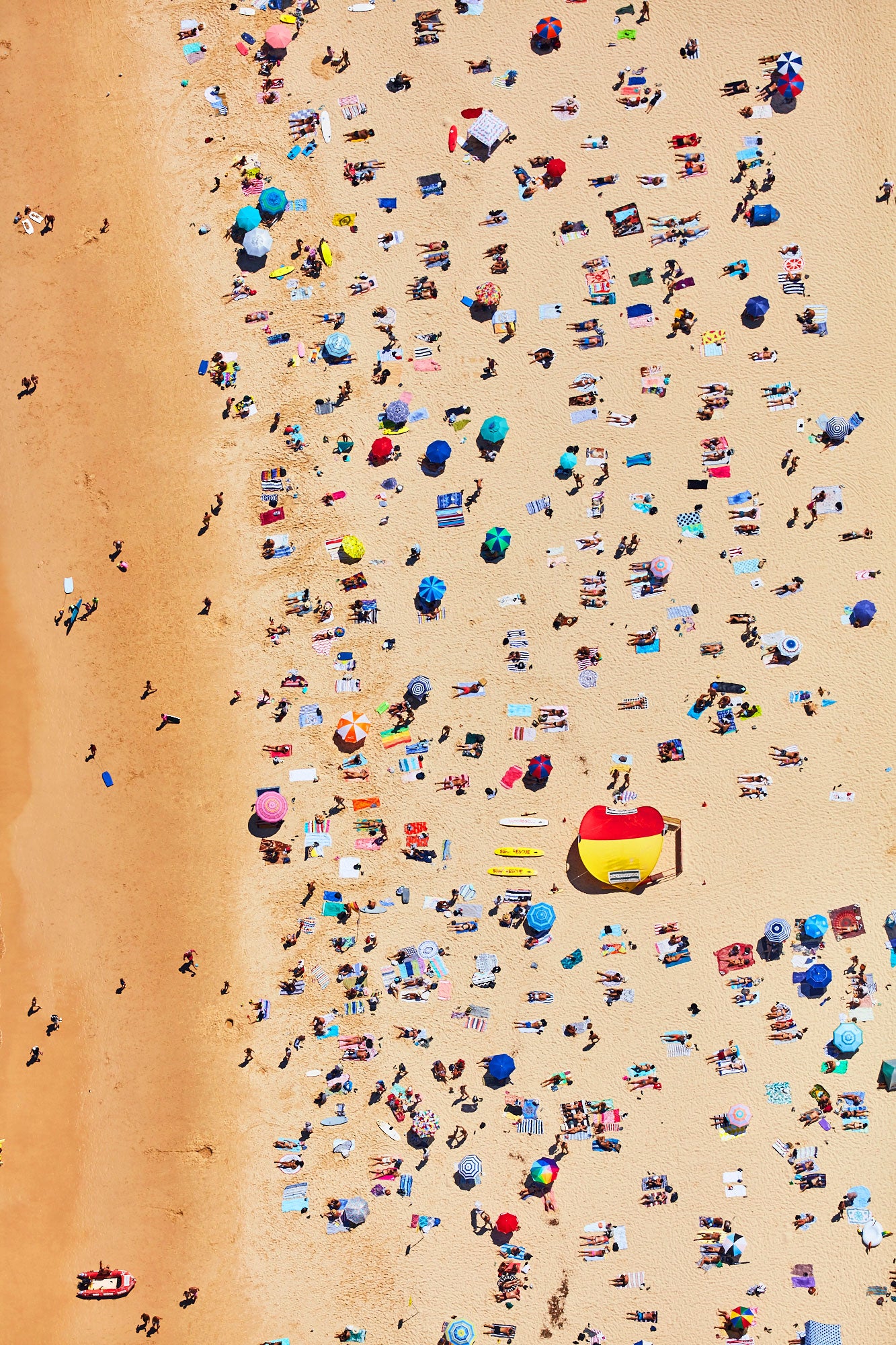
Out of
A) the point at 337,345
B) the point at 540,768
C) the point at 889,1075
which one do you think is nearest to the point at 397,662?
the point at 540,768

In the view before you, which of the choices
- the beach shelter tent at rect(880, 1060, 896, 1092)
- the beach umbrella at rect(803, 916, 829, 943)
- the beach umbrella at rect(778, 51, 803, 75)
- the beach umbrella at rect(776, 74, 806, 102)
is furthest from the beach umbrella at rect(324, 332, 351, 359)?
the beach shelter tent at rect(880, 1060, 896, 1092)

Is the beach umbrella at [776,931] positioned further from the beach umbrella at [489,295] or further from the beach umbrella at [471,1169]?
the beach umbrella at [489,295]

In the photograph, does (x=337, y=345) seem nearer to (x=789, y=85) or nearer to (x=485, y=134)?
(x=485, y=134)

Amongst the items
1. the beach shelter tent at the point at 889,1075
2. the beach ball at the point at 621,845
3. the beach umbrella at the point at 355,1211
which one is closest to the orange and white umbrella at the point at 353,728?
the beach ball at the point at 621,845

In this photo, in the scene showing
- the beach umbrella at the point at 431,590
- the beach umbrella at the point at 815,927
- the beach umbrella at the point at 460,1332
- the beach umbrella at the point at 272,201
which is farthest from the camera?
the beach umbrella at the point at 272,201

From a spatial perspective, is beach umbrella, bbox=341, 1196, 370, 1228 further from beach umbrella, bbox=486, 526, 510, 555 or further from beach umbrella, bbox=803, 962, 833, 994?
beach umbrella, bbox=486, 526, 510, 555

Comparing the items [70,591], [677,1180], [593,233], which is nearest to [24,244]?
[70,591]
